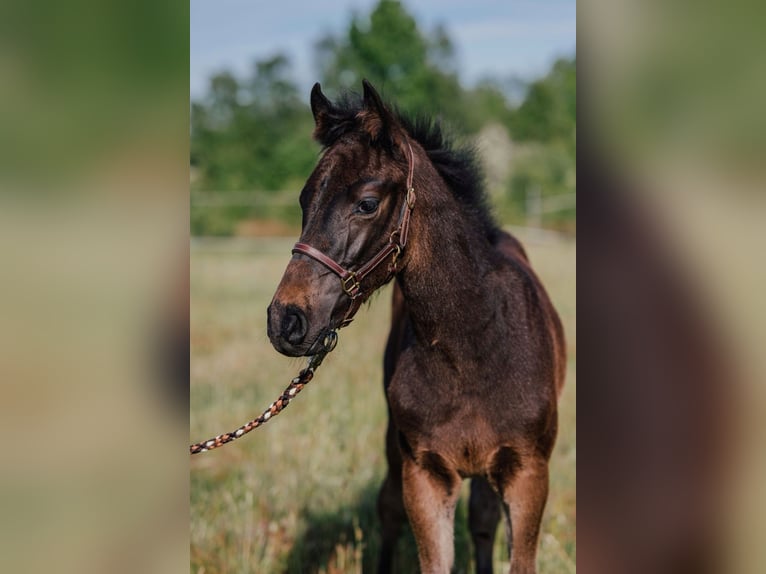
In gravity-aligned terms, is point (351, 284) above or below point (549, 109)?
below

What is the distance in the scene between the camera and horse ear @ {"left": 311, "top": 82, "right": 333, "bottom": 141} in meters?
3.01

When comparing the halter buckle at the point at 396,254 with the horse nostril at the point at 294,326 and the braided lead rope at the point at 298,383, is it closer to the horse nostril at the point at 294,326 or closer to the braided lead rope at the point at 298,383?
the braided lead rope at the point at 298,383

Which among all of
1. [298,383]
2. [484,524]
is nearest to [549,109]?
[484,524]

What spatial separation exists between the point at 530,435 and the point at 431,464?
0.45 m

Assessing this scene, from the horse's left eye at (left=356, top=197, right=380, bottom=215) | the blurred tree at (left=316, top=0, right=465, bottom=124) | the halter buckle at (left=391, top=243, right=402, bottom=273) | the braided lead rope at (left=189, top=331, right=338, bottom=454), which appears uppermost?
the blurred tree at (left=316, top=0, right=465, bottom=124)

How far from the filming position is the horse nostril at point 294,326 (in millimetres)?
2512

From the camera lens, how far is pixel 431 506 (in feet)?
10.7

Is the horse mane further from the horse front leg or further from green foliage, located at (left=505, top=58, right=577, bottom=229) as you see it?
green foliage, located at (left=505, top=58, right=577, bottom=229)

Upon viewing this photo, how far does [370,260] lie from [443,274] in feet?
1.43

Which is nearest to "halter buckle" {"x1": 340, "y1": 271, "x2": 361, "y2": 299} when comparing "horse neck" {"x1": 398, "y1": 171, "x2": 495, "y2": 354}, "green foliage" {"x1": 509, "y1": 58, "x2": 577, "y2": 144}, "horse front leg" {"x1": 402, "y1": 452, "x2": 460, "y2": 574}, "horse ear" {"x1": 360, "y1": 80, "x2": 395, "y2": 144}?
"horse neck" {"x1": 398, "y1": 171, "x2": 495, "y2": 354}

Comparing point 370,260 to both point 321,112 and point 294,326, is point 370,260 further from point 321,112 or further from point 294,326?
point 321,112

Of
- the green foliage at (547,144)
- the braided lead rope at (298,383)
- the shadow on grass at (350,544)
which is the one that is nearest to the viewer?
the braided lead rope at (298,383)

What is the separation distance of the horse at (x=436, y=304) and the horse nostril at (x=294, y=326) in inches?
1.6

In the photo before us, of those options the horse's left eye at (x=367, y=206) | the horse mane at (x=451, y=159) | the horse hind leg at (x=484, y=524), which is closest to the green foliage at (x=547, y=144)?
the horse hind leg at (x=484, y=524)
